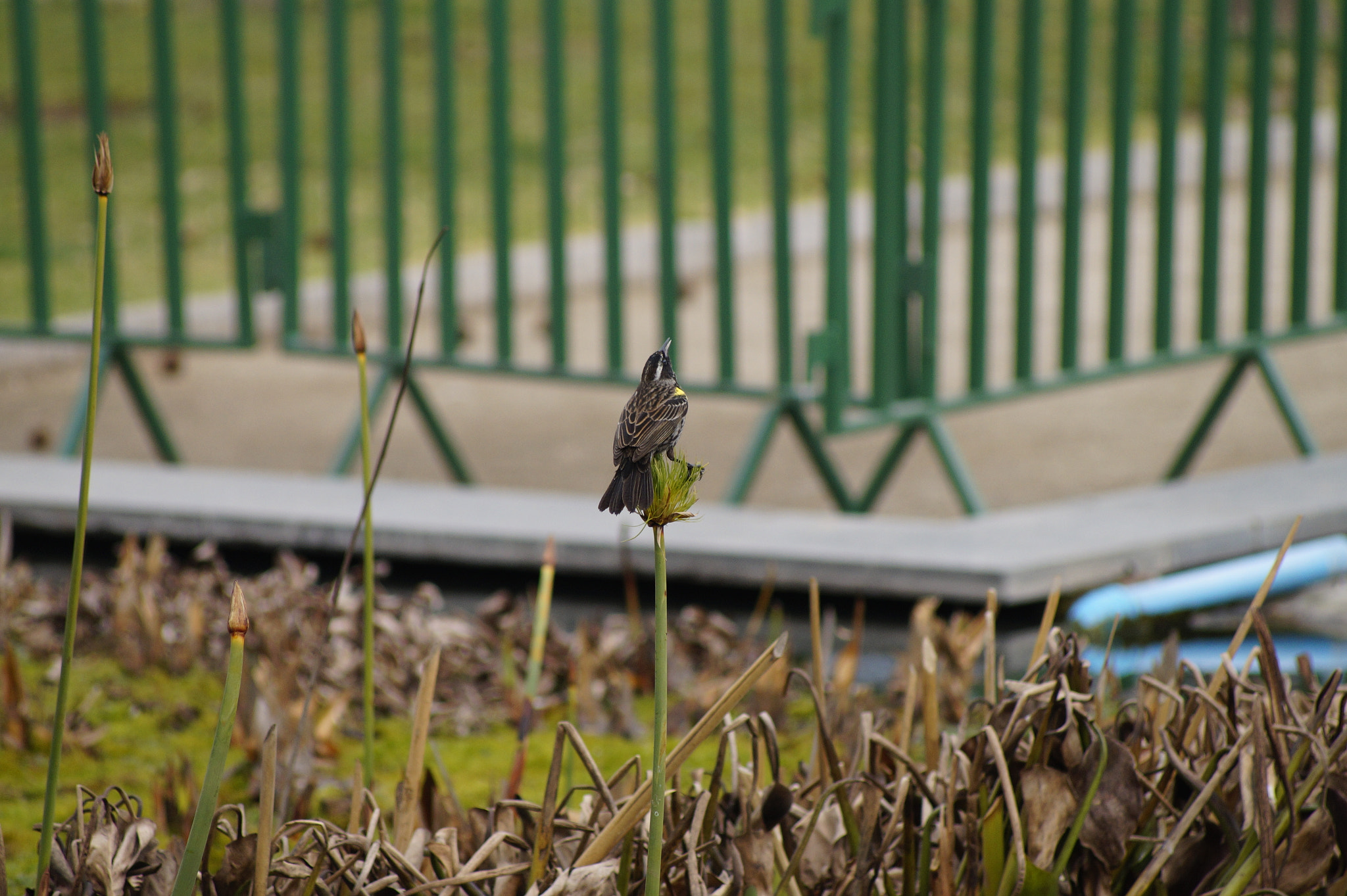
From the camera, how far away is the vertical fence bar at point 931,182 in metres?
3.32

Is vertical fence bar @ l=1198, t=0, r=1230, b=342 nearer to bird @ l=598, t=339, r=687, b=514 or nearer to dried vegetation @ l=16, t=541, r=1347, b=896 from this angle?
dried vegetation @ l=16, t=541, r=1347, b=896

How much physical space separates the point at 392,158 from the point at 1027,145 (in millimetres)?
1538

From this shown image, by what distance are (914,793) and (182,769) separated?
941 millimetres

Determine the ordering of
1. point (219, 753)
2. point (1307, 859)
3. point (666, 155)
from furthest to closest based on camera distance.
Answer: point (666, 155), point (1307, 859), point (219, 753)

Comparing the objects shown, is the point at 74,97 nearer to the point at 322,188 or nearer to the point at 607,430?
the point at 322,188

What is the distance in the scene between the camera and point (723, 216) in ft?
11.7

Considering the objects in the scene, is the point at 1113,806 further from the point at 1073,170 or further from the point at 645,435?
the point at 1073,170

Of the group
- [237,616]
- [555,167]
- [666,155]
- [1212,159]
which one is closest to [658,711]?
[237,616]

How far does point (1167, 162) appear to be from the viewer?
374cm

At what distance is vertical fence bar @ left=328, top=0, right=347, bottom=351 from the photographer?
3.79 metres

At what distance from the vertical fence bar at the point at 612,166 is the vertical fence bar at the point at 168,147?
116 cm

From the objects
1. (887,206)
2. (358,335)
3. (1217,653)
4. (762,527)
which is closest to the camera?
(358,335)

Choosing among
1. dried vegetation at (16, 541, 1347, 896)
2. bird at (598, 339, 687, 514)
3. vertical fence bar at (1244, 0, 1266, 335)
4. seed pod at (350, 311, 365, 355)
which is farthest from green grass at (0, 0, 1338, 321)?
bird at (598, 339, 687, 514)

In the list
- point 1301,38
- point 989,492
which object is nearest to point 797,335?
point 989,492
